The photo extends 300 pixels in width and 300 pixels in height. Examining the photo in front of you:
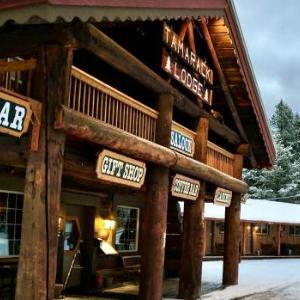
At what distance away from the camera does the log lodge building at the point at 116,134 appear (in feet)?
25.3

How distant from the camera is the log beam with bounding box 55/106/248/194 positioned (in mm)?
8203

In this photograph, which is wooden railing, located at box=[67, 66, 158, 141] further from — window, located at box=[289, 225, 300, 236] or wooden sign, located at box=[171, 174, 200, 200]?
window, located at box=[289, 225, 300, 236]

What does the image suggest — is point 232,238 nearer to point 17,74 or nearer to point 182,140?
point 182,140

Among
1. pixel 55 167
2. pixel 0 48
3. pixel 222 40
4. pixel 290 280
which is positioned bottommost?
pixel 290 280

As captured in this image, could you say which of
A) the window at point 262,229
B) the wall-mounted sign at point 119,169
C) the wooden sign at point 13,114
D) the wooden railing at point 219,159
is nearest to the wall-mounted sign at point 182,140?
the wooden railing at point 219,159

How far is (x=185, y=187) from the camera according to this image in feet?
41.7

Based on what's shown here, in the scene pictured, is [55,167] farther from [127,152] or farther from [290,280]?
[290,280]

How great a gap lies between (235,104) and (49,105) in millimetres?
8892

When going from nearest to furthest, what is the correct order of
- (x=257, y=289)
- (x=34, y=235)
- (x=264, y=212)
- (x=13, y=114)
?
(x=13, y=114) → (x=34, y=235) → (x=257, y=289) → (x=264, y=212)

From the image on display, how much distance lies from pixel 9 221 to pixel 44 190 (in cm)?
575

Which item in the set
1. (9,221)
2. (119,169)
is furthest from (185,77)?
(9,221)

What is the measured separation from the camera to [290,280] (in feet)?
69.3

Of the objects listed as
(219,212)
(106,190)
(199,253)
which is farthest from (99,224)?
(219,212)

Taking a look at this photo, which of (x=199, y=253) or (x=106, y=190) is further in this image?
(x=106, y=190)
